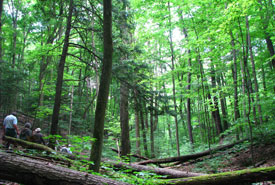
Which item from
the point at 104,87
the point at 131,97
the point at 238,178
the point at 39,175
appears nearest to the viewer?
the point at 39,175

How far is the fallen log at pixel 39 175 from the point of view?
2.51 metres

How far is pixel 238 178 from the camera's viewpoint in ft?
12.4

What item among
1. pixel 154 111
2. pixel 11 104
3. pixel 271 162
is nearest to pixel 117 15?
pixel 154 111

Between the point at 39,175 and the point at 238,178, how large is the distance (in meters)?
3.84

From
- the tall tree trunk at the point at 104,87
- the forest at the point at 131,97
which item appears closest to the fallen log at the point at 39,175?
the forest at the point at 131,97

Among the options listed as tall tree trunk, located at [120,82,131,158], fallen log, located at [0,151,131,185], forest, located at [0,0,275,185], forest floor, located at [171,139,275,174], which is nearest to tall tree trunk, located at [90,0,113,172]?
forest, located at [0,0,275,185]

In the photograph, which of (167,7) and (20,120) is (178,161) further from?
(20,120)

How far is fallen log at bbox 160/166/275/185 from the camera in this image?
361 centimetres

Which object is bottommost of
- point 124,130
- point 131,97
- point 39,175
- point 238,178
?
point 238,178

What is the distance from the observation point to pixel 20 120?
1725 centimetres

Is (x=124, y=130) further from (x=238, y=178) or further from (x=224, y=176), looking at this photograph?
(x=238, y=178)

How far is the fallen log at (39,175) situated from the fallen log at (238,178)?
1.67 m

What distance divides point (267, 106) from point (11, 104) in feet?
66.4

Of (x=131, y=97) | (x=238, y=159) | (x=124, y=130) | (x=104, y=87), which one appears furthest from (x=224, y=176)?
(x=124, y=130)
